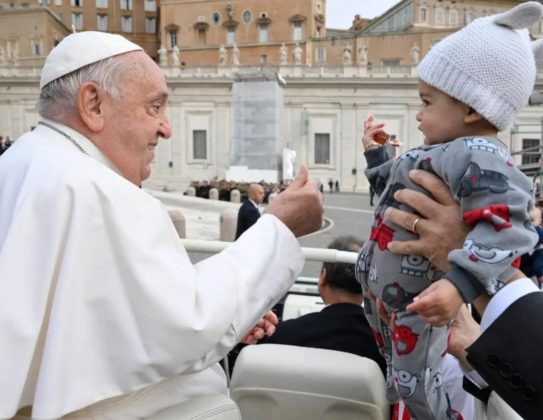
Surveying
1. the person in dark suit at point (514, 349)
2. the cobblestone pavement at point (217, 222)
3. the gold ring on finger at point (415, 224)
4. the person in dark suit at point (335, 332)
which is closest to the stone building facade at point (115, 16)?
the cobblestone pavement at point (217, 222)

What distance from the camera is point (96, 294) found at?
152 centimetres

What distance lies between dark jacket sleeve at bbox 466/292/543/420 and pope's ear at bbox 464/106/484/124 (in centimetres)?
76

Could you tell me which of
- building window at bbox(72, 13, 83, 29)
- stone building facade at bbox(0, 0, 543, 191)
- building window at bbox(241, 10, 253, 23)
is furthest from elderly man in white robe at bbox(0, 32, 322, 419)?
building window at bbox(72, 13, 83, 29)

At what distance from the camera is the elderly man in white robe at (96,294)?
4.83ft

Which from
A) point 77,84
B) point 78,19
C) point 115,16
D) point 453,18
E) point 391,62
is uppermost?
point 115,16

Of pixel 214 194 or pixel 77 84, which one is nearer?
pixel 77 84

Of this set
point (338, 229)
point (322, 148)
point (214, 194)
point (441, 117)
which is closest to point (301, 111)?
point (322, 148)

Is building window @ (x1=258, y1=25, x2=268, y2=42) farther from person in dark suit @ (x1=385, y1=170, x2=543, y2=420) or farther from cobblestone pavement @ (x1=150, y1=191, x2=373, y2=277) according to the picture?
person in dark suit @ (x1=385, y1=170, x2=543, y2=420)

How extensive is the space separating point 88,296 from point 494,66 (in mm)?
1413

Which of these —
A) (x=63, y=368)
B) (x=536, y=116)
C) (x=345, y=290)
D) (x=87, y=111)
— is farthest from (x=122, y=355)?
(x=536, y=116)

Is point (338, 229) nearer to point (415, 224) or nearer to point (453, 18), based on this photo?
point (415, 224)

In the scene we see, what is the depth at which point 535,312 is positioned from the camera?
1302mm

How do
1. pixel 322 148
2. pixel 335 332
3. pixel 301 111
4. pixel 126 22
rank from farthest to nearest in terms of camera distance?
pixel 126 22 → pixel 322 148 → pixel 301 111 → pixel 335 332

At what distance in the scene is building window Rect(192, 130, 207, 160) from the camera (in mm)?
43844
